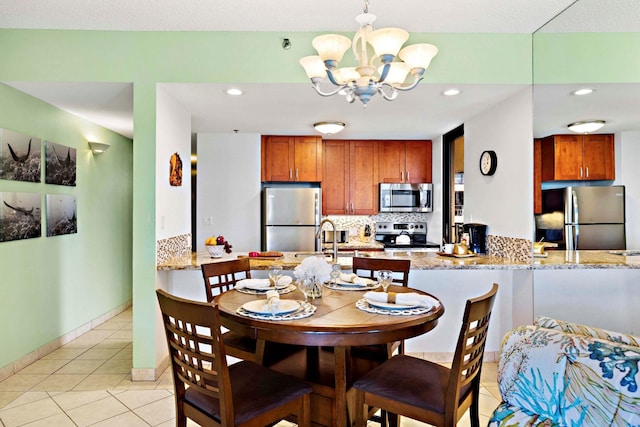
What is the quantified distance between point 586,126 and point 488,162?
97 cm

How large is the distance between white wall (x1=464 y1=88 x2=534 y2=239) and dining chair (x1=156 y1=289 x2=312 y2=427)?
231 centimetres

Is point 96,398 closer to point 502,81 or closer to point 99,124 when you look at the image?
point 99,124

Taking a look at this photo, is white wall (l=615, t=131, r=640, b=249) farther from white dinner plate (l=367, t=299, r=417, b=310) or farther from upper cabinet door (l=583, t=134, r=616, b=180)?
white dinner plate (l=367, t=299, r=417, b=310)

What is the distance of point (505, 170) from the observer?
336 centimetres

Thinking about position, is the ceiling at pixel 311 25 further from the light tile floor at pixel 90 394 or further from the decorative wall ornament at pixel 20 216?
the light tile floor at pixel 90 394

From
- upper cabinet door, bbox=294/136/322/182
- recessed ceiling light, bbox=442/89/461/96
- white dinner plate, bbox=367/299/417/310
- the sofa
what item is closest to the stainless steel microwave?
upper cabinet door, bbox=294/136/322/182

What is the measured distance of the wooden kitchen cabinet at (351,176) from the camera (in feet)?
17.8

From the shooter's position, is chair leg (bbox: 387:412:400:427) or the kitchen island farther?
the kitchen island

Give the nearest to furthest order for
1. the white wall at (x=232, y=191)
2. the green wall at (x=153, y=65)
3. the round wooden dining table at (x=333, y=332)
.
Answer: the round wooden dining table at (x=333, y=332), the green wall at (x=153, y=65), the white wall at (x=232, y=191)

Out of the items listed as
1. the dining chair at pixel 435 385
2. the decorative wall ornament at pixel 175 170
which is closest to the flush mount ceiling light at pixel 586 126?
the dining chair at pixel 435 385

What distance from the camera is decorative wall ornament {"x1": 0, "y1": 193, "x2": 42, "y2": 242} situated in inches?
116

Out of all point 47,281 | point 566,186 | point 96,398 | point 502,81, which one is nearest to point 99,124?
point 47,281

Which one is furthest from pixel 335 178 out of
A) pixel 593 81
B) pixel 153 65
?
pixel 593 81

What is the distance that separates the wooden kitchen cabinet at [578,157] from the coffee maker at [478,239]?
2.66 ft
